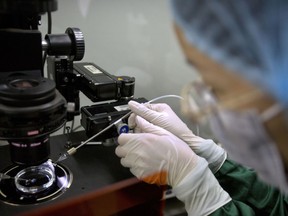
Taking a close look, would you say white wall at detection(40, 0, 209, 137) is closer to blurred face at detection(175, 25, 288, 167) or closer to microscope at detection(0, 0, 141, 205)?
microscope at detection(0, 0, 141, 205)

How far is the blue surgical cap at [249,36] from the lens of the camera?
381mm

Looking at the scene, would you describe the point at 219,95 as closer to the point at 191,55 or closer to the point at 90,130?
the point at 191,55

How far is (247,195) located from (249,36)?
673 mm

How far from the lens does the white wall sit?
1179 millimetres

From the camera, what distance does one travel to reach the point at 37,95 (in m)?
0.58

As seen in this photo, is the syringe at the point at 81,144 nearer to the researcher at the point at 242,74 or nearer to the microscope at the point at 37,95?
the microscope at the point at 37,95

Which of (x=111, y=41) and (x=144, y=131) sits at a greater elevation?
(x=111, y=41)

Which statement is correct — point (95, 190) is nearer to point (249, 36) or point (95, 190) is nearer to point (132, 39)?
point (249, 36)

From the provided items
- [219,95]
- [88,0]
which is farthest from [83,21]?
[219,95]

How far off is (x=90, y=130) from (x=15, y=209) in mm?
294

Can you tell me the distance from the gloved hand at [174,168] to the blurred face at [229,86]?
1.28ft

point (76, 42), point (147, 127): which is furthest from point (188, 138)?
point (76, 42)

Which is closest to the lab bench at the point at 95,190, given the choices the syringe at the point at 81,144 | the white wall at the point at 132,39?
the syringe at the point at 81,144

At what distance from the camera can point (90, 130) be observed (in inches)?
35.6
